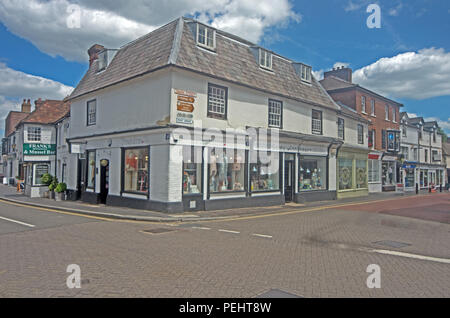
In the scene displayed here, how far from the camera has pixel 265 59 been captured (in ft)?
66.0

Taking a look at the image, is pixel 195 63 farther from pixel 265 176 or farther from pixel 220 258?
pixel 220 258

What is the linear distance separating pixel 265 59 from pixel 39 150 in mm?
20784

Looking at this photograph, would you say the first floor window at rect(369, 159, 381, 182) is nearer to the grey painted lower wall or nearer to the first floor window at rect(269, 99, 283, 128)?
the grey painted lower wall

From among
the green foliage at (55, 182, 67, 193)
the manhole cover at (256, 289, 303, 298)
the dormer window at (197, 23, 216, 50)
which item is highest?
the dormer window at (197, 23, 216, 50)

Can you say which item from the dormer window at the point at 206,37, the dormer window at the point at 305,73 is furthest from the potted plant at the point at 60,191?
the dormer window at the point at 305,73

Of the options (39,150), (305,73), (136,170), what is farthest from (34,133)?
(305,73)

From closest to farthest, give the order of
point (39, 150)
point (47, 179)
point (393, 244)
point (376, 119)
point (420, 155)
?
point (393, 244) < point (47, 179) < point (39, 150) < point (376, 119) < point (420, 155)

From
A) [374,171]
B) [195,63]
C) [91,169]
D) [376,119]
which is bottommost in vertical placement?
A: [91,169]

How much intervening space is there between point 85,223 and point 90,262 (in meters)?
5.68

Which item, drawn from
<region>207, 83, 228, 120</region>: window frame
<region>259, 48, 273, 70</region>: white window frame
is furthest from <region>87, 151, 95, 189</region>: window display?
<region>259, 48, 273, 70</region>: white window frame

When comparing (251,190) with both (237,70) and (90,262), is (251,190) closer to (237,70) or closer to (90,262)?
(237,70)

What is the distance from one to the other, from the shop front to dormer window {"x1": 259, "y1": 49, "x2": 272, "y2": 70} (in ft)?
29.8

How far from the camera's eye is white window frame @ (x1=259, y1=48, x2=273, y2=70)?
19844 millimetres

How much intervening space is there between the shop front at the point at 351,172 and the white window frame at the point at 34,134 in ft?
88.3
